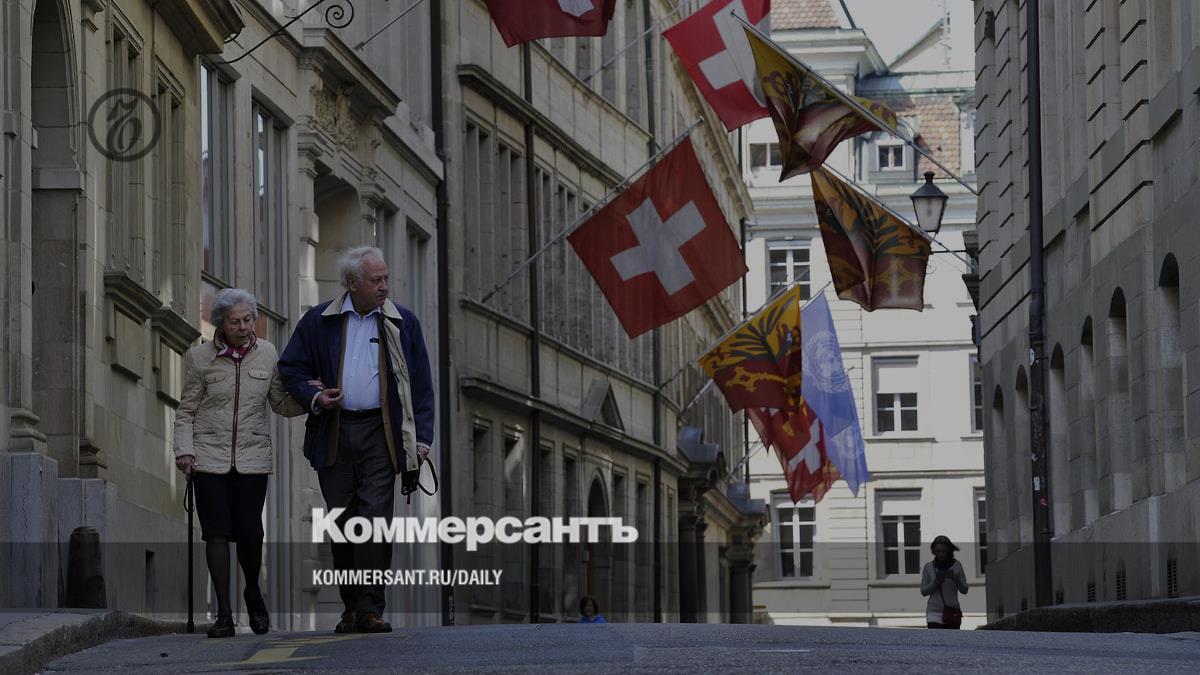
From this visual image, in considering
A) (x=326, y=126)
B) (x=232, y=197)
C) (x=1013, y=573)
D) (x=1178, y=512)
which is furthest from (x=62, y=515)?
(x=1013, y=573)

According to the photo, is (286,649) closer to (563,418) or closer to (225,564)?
(225,564)

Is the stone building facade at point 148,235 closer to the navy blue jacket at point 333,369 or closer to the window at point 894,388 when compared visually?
the navy blue jacket at point 333,369

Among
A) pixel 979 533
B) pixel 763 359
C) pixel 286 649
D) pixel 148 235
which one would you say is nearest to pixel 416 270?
pixel 763 359

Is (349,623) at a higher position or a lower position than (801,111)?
lower

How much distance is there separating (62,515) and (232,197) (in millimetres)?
8110

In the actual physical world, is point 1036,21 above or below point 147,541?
above

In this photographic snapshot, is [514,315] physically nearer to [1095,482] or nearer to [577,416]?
[577,416]

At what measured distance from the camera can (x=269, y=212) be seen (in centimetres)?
2767

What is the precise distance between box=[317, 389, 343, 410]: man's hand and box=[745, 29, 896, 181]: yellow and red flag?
14798 mm

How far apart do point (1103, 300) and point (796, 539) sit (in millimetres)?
54692

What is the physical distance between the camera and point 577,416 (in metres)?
43.0

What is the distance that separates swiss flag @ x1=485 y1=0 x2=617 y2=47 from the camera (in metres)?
27.3

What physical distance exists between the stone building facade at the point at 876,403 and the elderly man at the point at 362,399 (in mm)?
66590

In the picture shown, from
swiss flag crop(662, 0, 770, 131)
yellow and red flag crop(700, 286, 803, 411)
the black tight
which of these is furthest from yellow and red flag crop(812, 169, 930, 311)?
the black tight
